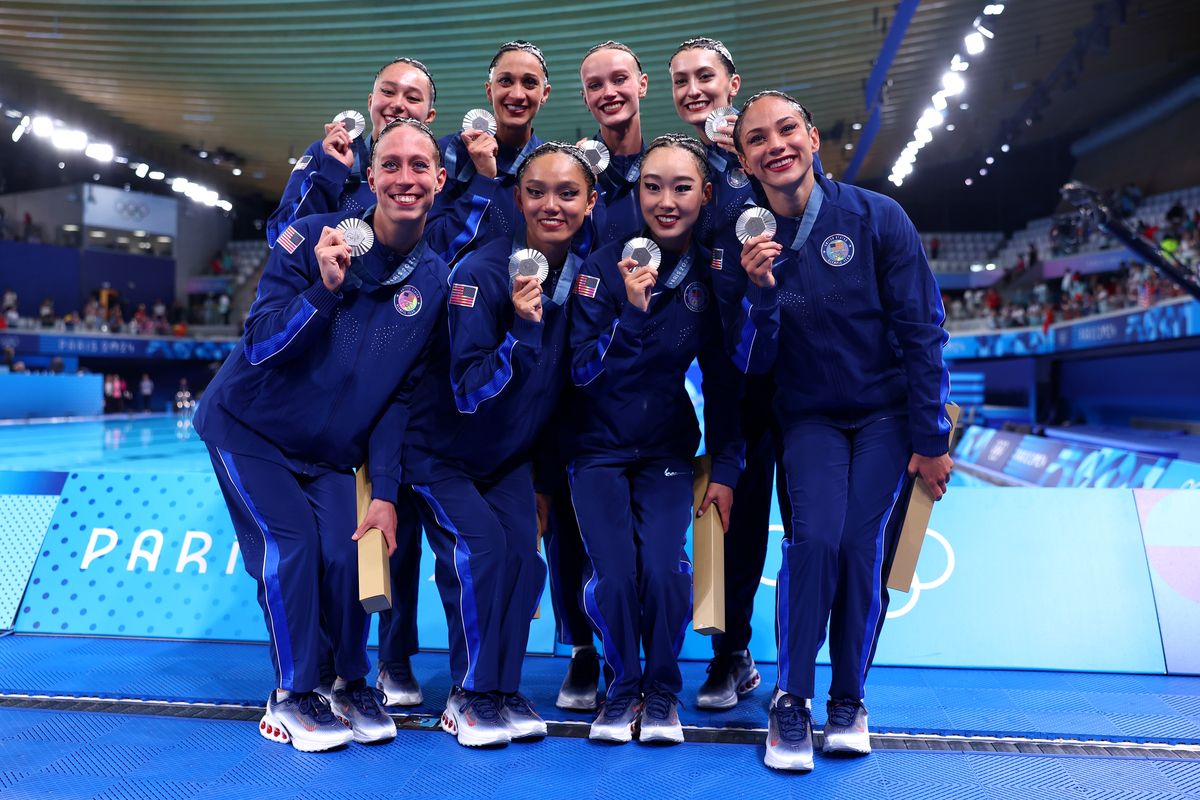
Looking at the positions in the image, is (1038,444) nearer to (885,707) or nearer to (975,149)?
(885,707)

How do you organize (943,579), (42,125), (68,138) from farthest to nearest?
1. (68,138)
2. (42,125)
3. (943,579)

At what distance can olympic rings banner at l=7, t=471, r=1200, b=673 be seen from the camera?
3.83m

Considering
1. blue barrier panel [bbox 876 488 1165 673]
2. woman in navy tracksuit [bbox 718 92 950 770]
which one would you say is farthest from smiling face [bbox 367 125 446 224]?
blue barrier panel [bbox 876 488 1165 673]

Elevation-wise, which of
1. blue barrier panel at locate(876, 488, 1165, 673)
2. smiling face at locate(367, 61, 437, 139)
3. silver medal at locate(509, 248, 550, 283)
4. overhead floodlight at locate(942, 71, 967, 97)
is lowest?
blue barrier panel at locate(876, 488, 1165, 673)

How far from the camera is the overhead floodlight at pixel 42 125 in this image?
2138 cm

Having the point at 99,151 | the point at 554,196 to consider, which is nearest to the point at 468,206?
the point at 554,196

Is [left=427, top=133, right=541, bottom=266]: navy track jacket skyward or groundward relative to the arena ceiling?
groundward

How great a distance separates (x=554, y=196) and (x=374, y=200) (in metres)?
1.08

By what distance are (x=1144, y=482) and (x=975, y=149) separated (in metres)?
24.4

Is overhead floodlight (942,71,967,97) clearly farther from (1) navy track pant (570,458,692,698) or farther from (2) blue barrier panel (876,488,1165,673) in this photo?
(1) navy track pant (570,458,692,698)

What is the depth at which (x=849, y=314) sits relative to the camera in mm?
3066

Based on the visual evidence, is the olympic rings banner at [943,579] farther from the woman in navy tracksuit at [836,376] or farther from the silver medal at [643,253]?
the silver medal at [643,253]

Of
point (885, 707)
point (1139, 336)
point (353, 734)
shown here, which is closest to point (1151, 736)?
point (885, 707)

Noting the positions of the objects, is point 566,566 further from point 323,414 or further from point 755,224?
point 755,224
